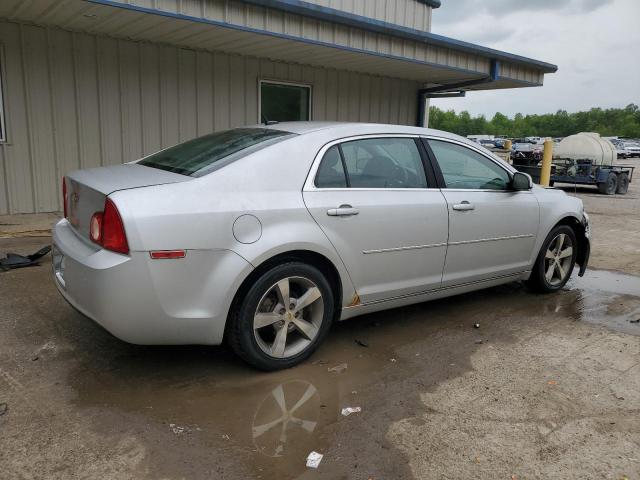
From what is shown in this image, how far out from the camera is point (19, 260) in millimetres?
5516

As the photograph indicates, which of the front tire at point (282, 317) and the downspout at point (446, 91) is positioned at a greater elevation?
the downspout at point (446, 91)

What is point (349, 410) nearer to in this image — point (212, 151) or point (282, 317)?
point (282, 317)

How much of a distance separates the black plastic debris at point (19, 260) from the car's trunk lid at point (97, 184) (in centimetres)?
227

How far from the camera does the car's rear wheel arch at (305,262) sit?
3.23 meters

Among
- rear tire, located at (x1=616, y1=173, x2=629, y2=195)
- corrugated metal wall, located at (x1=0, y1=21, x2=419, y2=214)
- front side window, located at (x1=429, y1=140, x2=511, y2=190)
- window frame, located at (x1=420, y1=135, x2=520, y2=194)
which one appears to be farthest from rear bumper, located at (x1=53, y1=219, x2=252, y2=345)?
rear tire, located at (x1=616, y1=173, x2=629, y2=195)

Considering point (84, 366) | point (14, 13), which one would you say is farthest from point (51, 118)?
point (84, 366)

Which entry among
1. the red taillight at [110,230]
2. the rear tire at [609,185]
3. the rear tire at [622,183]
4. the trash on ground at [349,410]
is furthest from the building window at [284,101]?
the rear tire at [622,183]

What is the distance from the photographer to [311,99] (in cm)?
1009

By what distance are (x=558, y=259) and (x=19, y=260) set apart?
5.39 m

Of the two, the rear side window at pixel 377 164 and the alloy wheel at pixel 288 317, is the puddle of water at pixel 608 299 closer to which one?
the rear side window at pixel 377 164

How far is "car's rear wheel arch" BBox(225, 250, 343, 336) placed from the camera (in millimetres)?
3227

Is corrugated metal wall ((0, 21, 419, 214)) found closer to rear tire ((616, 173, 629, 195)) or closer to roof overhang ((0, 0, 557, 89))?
roof overhang ((0, 0, 557, 89))

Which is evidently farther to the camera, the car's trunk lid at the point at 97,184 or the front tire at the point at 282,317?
the front tire at the point at 282,317

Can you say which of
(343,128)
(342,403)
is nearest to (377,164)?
(343,128)
